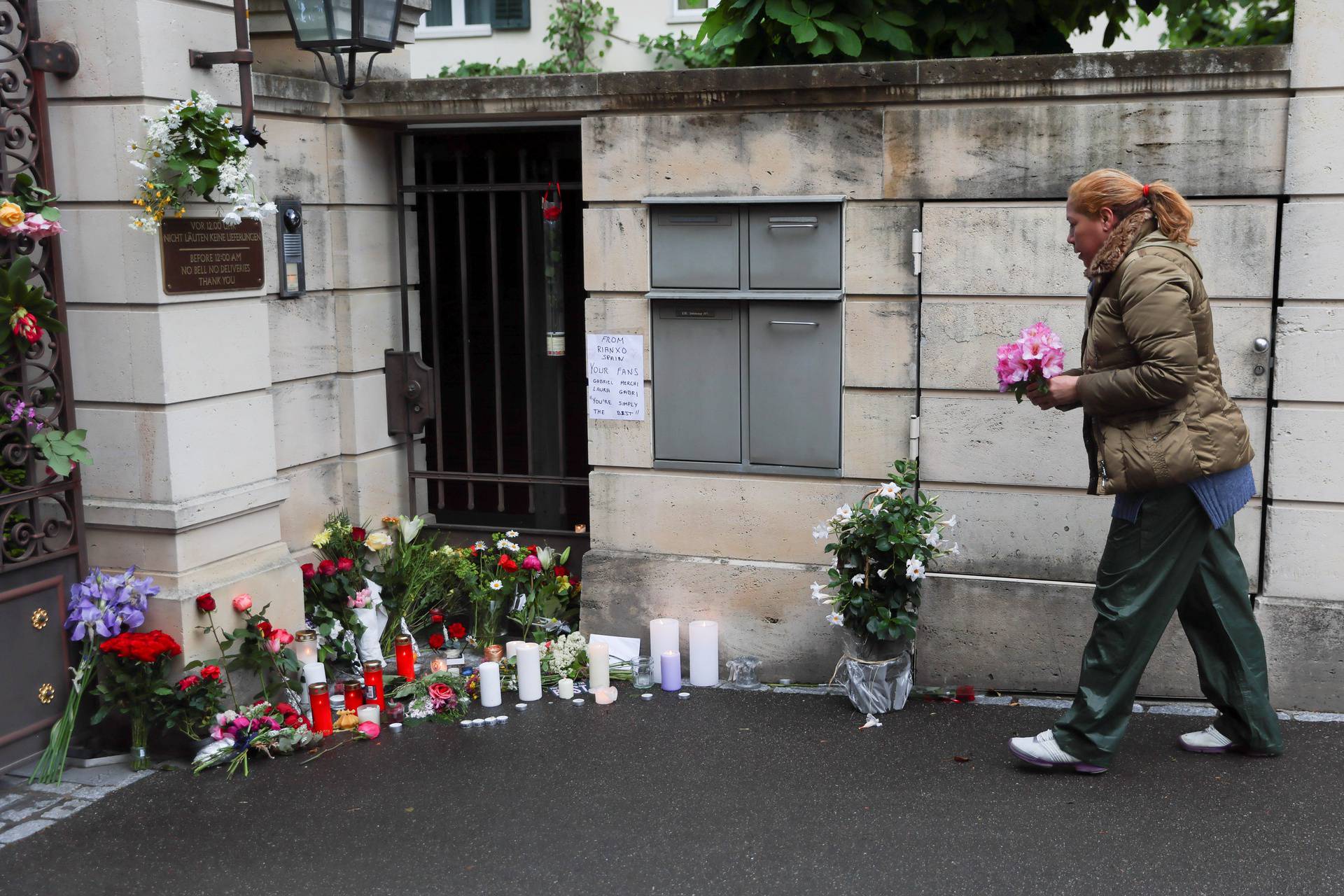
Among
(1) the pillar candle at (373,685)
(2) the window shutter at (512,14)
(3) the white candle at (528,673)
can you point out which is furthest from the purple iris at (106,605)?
(2) the window shutter at (512,14)

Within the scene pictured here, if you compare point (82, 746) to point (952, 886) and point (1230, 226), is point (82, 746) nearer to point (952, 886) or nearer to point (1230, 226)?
point (952, 886)

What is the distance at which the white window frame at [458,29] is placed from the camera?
46.9ft

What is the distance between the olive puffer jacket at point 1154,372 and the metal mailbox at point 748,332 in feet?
4.96

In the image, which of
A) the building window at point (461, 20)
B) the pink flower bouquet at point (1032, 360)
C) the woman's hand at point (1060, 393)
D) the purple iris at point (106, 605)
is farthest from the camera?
the building window at point (461, 20)

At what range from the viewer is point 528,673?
6020 millimetres

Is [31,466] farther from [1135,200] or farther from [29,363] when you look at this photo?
[1135,200]

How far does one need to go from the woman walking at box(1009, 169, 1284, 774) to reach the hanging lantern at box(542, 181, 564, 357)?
2.76m

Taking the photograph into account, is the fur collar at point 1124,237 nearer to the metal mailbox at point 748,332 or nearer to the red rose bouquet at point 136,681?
the metal mailbox at point 748,332

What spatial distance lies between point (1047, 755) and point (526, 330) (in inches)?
134

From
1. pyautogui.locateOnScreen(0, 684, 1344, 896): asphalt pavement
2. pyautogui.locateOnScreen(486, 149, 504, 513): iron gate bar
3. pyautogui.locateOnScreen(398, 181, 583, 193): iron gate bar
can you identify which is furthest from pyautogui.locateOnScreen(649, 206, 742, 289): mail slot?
pyautogui.locateOnScreen(0, 684, 1344, 896): asphalt pavement

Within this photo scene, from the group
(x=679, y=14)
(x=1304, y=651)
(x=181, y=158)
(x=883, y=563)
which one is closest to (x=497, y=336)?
(x=181, y=158)

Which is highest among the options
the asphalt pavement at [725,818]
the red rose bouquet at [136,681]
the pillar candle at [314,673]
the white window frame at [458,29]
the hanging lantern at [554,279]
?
the white window frame at [458,29]

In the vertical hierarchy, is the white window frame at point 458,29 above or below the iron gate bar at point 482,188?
above

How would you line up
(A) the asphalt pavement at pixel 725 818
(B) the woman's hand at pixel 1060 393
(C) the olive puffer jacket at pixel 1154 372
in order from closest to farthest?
(A) the asphalt pavement at pixel 725 818 → (C) the olive puffer jacket at pixel 1154 372 → (B) the woman's hand at pixel 1060 393
